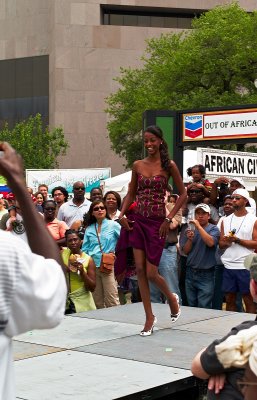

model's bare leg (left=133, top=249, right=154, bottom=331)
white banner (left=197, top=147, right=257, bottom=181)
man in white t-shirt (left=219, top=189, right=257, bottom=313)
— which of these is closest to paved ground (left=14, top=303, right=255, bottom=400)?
model's bare leg (left=133, top=249, right=154, bottom=331)

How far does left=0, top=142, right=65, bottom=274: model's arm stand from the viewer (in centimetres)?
206

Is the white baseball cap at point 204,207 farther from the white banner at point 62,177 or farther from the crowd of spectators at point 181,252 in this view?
the white banner at point 62,177

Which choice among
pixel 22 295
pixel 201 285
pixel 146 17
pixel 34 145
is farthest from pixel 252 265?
pixel 146 17

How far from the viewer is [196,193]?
10.8 m

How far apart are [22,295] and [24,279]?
1.5 inches

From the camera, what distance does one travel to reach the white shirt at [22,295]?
193cm

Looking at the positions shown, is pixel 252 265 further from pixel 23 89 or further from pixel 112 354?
pixel 23 89

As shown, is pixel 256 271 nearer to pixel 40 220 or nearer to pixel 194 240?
pixel 40 220

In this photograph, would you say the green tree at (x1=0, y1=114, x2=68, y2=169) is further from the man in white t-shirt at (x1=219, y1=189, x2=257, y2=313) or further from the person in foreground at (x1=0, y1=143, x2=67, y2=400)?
the person in foreground at (x1=0, y1=143, x2=67, y2=400)

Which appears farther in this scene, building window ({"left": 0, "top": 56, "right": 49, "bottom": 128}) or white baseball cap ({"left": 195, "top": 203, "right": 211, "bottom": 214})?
building window ({"left": 0, "top": 56, "right": 49, "bottom": 128})

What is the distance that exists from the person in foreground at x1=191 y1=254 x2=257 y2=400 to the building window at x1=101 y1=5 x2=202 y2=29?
61.5 m

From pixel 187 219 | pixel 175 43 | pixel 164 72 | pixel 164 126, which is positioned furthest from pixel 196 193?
pixel 175 43

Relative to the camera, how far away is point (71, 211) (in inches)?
486

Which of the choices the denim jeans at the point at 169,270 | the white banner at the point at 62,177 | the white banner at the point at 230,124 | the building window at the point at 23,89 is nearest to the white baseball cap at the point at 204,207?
the denim jeans at the point at 169,270
